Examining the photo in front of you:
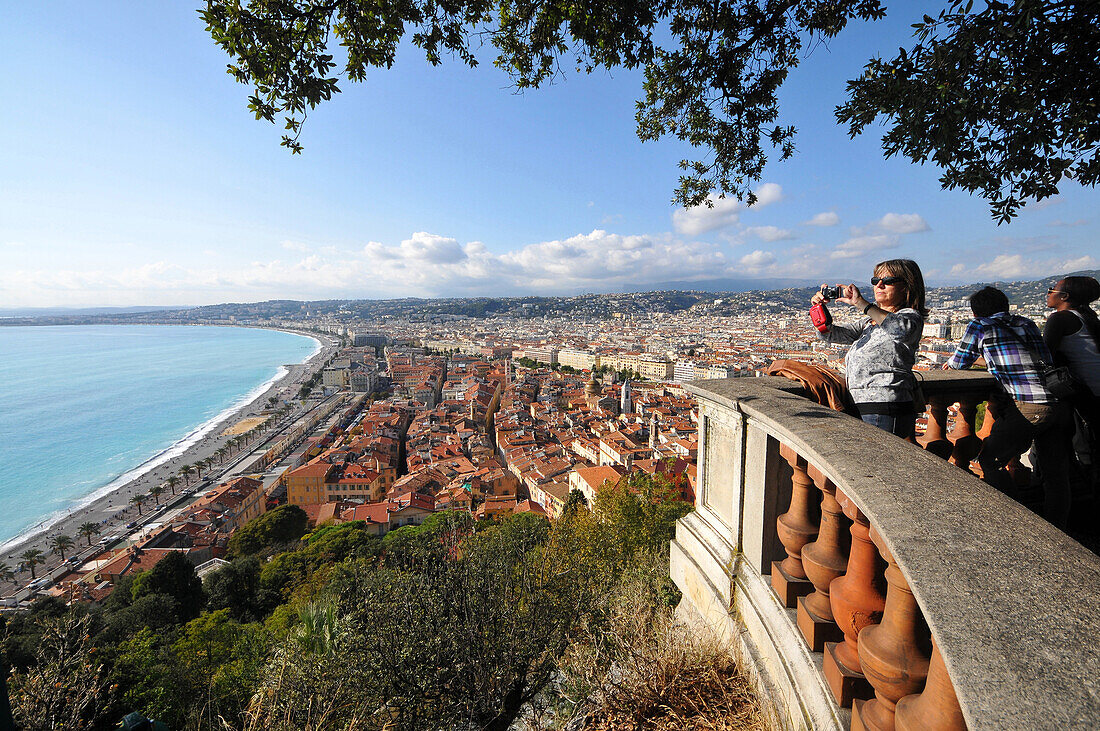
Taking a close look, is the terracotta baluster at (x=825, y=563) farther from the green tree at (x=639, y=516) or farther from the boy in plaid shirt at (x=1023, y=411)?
the green tree at (x=639, y=516)

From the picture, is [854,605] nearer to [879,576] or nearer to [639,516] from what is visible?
[879,576]

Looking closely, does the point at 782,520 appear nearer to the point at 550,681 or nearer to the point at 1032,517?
the point at 1032,517

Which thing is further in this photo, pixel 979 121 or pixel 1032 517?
pixel 979 121

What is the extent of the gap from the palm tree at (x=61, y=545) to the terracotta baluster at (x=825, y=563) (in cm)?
3428

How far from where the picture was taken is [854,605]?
4.23ft

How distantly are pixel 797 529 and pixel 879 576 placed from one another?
1.19 feet

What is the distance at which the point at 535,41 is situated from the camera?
3.83 meters

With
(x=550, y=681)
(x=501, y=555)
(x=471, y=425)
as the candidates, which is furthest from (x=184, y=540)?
(x=550, y=681)

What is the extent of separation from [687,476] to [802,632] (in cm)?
1772

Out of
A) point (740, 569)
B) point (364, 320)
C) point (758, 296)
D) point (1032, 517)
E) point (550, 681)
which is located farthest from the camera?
point (364, 320)

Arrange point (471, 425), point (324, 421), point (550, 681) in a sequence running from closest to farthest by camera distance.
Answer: point (550, 681) → point (471, 425) → point (324, 421)

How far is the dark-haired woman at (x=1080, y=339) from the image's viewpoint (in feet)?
7.70

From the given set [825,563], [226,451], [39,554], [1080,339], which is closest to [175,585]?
[39,554]

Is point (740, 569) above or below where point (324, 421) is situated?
above
